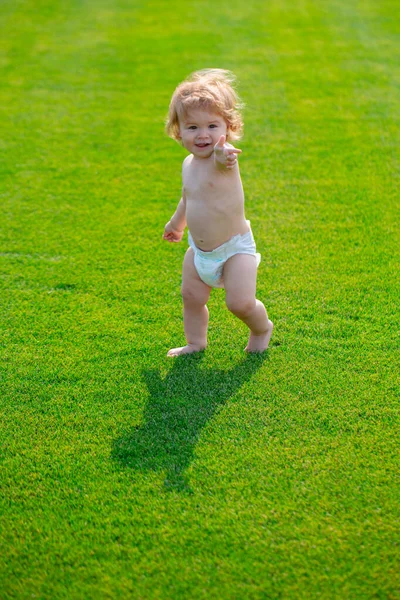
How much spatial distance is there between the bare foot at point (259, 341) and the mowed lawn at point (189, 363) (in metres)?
0.06

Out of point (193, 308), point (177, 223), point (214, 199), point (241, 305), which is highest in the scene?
point (214, 199)

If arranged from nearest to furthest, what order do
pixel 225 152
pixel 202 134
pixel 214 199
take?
1. pixel 225 152
2. pixel 202 134
3. pixel 214 199

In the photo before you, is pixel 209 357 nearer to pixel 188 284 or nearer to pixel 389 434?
pixel 188 284

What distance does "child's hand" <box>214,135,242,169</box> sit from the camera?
297cm

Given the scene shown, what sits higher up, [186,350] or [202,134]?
[202,134]

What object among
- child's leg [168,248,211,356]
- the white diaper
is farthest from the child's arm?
the white diaper

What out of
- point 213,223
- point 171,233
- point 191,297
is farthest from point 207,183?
point 191,297

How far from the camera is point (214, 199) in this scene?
3199 millimetres

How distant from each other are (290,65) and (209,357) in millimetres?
4999

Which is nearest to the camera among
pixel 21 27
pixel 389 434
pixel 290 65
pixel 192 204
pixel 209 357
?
pixel 389 434

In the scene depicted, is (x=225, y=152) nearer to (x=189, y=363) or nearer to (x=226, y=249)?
(x=226, y=249)

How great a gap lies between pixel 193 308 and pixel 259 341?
0.39m

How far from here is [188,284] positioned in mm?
3418

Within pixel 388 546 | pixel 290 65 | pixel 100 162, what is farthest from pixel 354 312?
pixel 290 65
